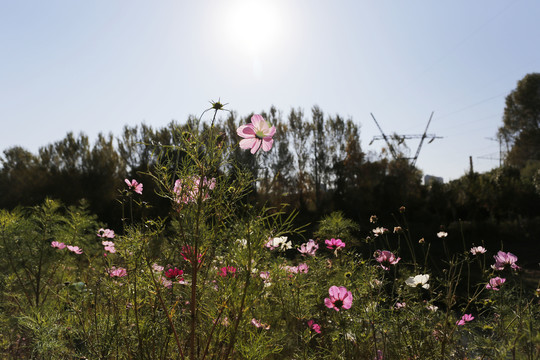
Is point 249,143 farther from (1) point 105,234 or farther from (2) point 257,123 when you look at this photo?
(1) point 105,234

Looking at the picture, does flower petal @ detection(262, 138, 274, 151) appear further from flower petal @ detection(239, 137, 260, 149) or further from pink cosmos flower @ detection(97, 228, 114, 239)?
pink cosmos flower @ detection(97, 228, 114, 239)

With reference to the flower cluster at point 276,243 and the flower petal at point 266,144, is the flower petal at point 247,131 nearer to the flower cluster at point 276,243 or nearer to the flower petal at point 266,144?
the flower petal at point 266,144

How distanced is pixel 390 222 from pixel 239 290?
15.1 m

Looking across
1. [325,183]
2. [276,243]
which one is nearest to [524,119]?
[325,183]

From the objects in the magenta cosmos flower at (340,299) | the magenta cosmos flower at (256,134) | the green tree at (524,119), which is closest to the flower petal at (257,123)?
the magenta cosmos flower at (256,134)

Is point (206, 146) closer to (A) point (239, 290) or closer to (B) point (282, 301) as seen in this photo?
(A) point (239, 290)

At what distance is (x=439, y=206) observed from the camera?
52.9ft

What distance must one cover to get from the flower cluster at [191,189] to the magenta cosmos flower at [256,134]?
0.16 m

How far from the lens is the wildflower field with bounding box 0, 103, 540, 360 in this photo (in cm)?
124

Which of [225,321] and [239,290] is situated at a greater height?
[239,290]

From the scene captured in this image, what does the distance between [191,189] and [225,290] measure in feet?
1.21

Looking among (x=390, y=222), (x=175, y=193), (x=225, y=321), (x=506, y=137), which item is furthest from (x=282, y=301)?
(x=506, y=137)

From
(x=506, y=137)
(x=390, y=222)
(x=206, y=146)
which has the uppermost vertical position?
(x=506, y=137)

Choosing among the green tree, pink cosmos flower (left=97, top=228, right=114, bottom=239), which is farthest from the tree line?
the green tree
